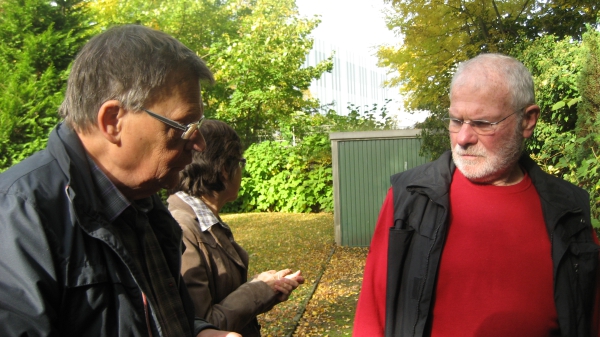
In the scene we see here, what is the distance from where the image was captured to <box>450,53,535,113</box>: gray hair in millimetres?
2488

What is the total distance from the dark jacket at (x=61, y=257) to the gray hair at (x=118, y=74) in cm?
9

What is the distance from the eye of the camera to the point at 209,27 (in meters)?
22.6

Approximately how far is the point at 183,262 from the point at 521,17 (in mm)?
9731

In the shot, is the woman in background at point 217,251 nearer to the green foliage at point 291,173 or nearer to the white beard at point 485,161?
the white beard at point 485,161

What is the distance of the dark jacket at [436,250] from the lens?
229 cm

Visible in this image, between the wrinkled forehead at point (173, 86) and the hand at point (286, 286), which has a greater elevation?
the wrinkled forehead at point (173, 86)

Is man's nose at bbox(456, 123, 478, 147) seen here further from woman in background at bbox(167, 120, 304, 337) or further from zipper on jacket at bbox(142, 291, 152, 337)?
zipper on jacket at bbox(142, 291, 152, 337)

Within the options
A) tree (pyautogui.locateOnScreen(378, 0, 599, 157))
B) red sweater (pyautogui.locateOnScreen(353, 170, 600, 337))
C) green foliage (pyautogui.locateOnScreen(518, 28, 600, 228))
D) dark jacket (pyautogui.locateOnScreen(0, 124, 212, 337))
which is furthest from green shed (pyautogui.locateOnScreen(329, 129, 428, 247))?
dark jacket (pyautogui.locateOnScreen(0, 124, 212, 337))

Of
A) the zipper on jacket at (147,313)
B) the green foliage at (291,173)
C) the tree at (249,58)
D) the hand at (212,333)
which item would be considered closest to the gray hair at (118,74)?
the zipper on jacket at (147,313)

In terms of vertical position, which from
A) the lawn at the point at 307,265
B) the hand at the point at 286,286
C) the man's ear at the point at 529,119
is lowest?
the lawn at the point at 307,265

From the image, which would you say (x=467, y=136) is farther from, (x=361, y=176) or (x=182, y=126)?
(x=361, y=176)

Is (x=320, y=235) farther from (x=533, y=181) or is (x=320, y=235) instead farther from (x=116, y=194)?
(x=116, y=194)

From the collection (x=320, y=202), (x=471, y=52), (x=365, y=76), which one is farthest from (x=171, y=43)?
(x=365, y=76)

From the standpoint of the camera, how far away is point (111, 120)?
160cm
